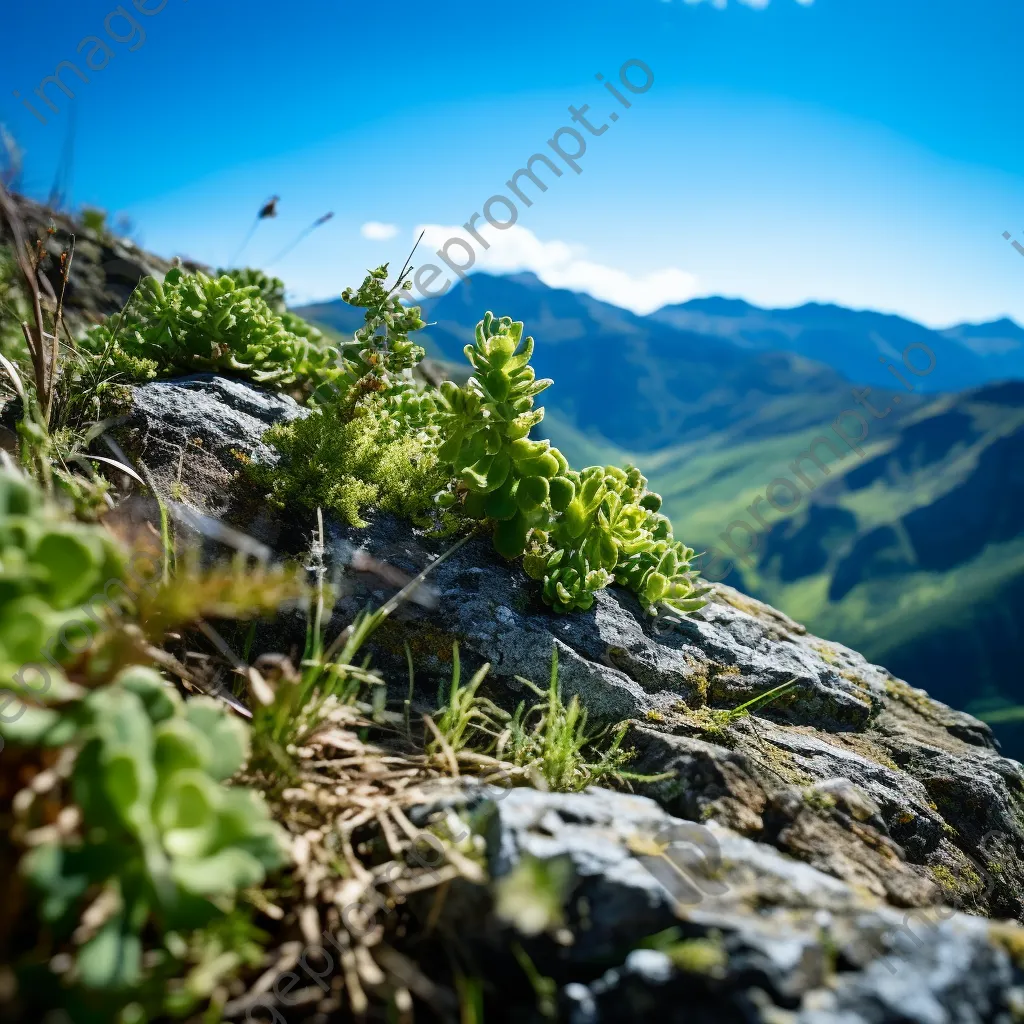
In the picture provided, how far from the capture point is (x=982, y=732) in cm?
540

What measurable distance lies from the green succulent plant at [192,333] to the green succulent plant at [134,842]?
3315 millimetres

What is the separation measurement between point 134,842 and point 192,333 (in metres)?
3.95

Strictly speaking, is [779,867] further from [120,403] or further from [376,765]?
[120,403]

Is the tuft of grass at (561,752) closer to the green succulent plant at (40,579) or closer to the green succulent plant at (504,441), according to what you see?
the green succulent plant at (504,441)

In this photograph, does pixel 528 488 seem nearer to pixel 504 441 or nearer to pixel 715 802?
pixel 504 441

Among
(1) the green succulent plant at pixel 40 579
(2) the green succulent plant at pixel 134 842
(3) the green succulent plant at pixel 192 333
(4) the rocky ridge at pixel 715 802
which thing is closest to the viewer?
(2) the green succulent plant at pixel 134 842

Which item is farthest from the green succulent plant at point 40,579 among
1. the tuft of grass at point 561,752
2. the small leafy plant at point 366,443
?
the small leafy plant at point 366,443

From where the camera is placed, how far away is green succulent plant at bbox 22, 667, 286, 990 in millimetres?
1496

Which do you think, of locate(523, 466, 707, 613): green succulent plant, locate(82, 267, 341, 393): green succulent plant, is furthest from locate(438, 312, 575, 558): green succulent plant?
locate(82, 267, 341, 393): green succulent plant

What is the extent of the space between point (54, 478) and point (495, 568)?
2.29m

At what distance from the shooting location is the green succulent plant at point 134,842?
1.50 meters

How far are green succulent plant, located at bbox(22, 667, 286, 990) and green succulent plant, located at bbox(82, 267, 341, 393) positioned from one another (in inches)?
131

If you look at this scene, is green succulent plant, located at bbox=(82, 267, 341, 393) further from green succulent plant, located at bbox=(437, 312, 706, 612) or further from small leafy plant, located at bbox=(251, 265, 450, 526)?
green succulent plant, located at bbox=(437, 312, 706, 612)

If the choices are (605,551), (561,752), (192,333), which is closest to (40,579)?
(561,752)
